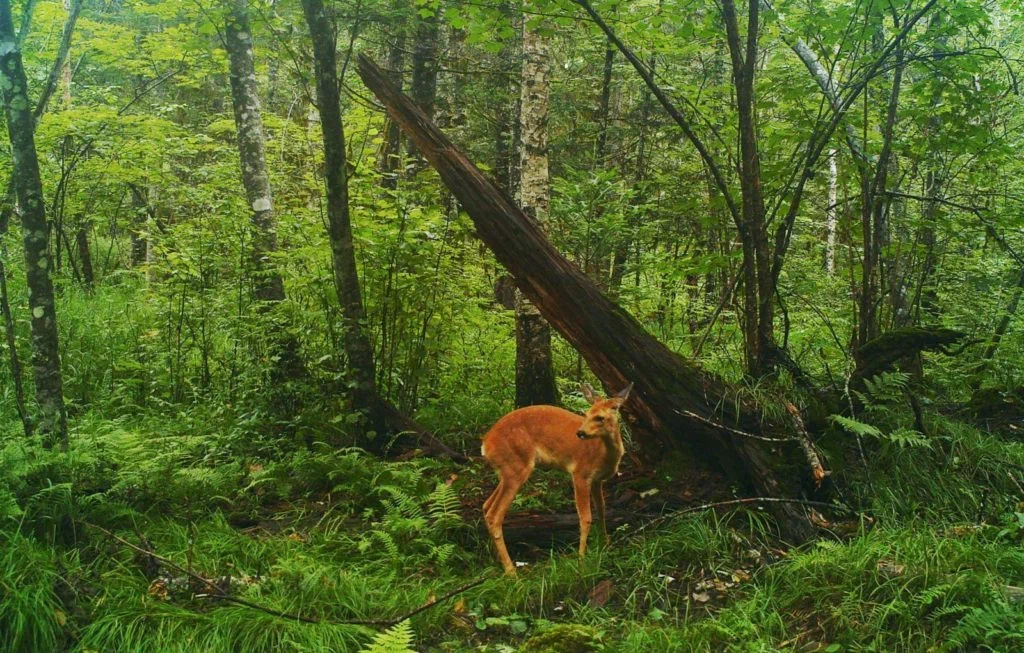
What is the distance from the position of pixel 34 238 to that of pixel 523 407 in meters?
4.33

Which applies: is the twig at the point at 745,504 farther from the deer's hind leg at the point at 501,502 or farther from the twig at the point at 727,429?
the deer's hind leg at the point at 501,502

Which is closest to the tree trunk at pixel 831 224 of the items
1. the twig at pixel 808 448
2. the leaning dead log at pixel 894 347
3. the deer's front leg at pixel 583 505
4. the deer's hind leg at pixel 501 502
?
the leaning dead log at pixel 894 347

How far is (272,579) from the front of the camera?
4492 millimetres

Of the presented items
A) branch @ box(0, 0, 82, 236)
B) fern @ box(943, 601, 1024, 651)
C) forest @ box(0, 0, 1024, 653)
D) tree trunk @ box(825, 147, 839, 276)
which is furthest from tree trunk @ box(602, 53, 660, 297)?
branch @ box(0, 0, 82, 236)

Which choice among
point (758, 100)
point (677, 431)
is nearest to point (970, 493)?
point (677, 431)

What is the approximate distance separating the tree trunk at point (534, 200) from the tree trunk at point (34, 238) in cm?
434

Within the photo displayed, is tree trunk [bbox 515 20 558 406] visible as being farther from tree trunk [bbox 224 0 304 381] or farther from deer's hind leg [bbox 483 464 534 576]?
tree trunk [bbox 224 0 304 381]

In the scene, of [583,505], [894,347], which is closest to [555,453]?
[583,505]

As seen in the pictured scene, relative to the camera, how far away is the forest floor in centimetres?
372

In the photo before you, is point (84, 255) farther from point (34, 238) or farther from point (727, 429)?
point (727, 429)

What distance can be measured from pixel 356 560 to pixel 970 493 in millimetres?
4611

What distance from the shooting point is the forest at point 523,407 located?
13.2 ft

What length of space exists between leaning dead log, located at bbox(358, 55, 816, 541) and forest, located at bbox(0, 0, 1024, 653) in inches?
1.1

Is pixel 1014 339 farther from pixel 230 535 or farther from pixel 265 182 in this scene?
pixel 265 182
